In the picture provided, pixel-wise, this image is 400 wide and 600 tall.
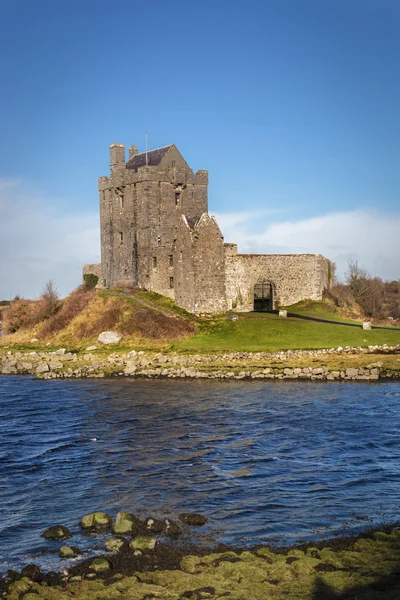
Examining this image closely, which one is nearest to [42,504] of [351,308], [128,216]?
[128,216]

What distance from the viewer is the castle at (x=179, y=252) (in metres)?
49.8

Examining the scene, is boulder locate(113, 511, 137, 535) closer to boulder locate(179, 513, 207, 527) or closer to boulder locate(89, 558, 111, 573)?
boulder locate(179, 513, 207, 527)

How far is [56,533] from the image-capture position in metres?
15.7

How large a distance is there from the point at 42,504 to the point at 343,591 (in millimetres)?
8742

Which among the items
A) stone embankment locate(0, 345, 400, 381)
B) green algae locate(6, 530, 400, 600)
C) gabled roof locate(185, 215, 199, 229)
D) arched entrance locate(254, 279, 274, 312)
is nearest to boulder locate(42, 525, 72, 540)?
green algae locate(6, 530, 400, 600)

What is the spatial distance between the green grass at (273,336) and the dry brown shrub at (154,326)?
1.28 m

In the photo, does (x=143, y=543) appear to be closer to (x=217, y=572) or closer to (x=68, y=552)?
(x=68, y=552)

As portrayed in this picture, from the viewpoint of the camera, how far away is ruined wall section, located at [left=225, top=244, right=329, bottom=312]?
5225cm

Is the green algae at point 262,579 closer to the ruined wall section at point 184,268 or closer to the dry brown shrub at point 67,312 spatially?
the ruined wall section at point 184,268

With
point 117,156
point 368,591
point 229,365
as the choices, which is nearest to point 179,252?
point 117,156

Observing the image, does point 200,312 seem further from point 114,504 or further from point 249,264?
point 114,504

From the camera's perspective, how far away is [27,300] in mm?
59750

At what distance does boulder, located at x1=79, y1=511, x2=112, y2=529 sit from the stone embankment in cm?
2045

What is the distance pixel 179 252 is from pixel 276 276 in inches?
338
